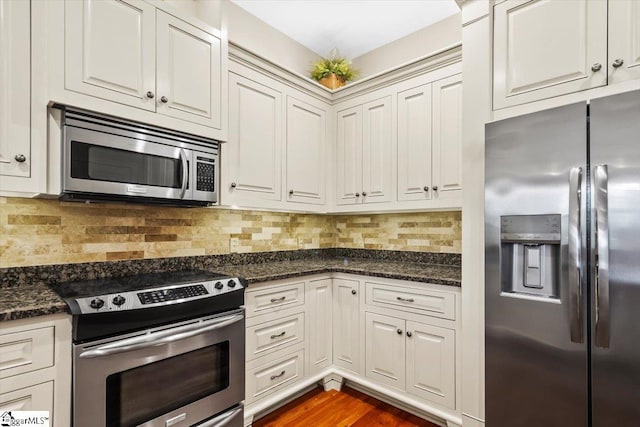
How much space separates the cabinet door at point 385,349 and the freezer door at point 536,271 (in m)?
0.60

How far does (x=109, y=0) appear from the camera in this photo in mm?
1607

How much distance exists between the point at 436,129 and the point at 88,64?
2.01 metres

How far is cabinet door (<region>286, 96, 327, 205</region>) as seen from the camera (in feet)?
8.44

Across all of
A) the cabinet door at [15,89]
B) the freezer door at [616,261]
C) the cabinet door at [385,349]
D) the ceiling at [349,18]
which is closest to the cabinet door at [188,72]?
the cabinet door at [15,89]

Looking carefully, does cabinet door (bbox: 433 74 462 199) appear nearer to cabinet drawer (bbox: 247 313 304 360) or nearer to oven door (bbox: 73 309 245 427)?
cabinet drawer (bbox: 247 313 304 360)

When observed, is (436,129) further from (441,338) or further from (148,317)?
(148,317)

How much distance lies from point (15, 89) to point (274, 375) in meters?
1.98

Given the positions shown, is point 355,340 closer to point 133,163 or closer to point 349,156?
point 349,156

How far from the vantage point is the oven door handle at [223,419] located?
5.67 ft

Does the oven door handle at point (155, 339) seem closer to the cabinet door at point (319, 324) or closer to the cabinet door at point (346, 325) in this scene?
the cabinet door at point (319, 324)

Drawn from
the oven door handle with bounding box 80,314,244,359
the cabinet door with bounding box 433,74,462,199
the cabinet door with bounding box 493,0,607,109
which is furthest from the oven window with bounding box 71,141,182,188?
the cabinet door with bounding box 493,0,607,109

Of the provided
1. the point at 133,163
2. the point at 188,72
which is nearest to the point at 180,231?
the point at 133,163

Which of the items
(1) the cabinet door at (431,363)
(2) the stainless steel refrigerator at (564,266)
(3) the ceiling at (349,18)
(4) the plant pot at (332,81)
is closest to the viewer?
(2) the stainless steel refrigerator at (564,266)

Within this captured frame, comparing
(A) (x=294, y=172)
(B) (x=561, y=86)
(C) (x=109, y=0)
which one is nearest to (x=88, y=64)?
(C) (x=109, y=0)
